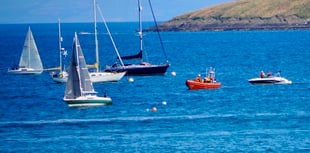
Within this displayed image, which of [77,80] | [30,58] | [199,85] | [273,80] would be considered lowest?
[199,85]

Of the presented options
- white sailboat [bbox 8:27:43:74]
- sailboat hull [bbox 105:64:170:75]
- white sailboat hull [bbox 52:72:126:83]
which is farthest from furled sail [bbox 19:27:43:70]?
white sailboat hull [bbox 52:72:126:83]

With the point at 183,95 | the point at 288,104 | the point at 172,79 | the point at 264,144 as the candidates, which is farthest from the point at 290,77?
the point at 264,144

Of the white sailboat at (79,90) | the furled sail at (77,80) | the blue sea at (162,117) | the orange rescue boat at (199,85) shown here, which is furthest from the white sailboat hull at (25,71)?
the white sailboat at (79,90)

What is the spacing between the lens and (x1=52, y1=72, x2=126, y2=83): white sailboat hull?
335ft

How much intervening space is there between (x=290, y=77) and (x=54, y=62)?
51.8 meters

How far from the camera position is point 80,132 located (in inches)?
2579

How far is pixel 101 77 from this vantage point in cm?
10231

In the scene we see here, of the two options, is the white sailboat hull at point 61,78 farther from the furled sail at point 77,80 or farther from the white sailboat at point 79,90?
the white sailboat at point 79,90

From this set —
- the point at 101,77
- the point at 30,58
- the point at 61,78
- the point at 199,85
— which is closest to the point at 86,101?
the point at 199,85

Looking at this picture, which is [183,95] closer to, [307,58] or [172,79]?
[172,79]

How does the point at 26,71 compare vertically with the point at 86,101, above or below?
above

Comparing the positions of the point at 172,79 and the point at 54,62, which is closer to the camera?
the point at 172,79

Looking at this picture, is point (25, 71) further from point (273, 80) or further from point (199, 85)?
point (273, 80)

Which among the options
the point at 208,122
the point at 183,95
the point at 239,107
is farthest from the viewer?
the point at 183,95
